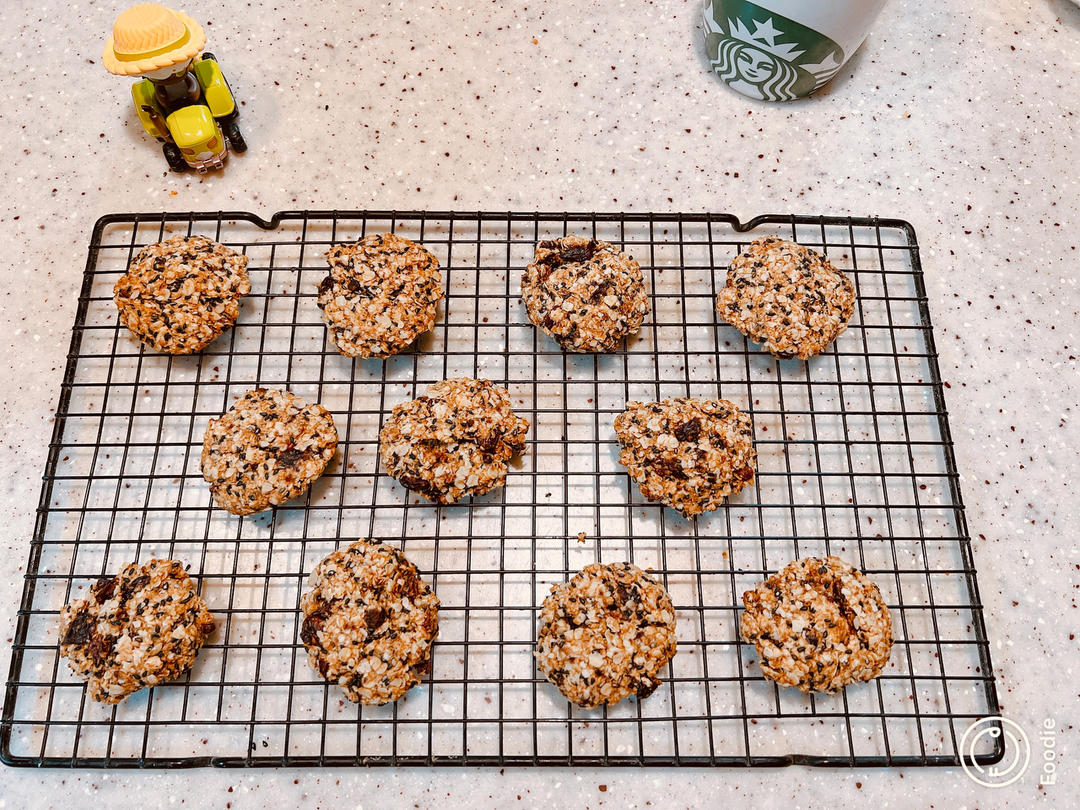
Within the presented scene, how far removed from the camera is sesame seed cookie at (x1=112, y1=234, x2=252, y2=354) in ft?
5.75

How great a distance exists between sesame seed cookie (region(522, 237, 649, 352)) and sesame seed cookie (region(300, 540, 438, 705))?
58 cm

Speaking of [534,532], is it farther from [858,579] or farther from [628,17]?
[628,17]

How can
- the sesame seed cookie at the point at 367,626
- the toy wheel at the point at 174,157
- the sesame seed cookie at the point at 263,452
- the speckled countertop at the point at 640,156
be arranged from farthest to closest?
the toy wheel at the point at 174,157
the speckled countertop at the point at 640,156
the sesame seed cookie at the point at 263,452
the sesame seed cookie at the point at 367,626

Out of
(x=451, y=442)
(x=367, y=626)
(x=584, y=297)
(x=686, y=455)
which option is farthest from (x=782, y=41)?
(x=367, y=626)

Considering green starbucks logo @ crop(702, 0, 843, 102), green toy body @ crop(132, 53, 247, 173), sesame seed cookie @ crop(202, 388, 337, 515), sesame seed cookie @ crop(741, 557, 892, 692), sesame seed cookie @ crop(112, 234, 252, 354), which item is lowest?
sesame seed cookie @ crop(741, 557, 892, 692)

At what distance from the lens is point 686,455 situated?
1.64 meters

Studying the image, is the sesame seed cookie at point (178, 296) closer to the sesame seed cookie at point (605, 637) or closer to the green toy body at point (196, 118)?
the green toy body at point (196, 118)

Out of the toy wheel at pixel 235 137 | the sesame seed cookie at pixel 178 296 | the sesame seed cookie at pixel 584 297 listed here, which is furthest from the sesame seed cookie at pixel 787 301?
the toy wheel at pixel 235 137

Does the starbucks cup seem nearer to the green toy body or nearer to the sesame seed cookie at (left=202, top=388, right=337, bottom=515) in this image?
the green toy body

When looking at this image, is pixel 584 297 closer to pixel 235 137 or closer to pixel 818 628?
pixel 818 628

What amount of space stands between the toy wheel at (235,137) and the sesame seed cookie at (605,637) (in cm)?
134

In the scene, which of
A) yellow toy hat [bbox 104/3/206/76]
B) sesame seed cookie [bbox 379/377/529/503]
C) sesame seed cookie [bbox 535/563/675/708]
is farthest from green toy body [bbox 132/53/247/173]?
sesame seed cookie [bbox 535/563/675/708]

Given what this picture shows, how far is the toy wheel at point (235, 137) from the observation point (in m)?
2.03

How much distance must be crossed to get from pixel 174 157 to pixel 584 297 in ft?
3.56
